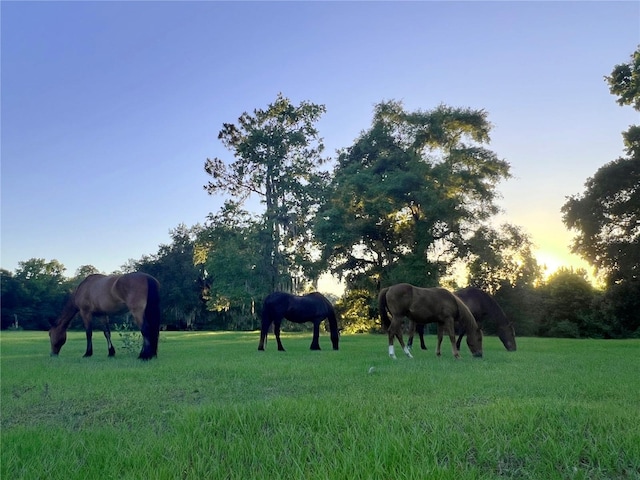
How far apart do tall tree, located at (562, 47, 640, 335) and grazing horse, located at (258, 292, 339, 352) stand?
55.8 feet

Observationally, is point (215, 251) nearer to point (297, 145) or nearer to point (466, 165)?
point (297, 145)

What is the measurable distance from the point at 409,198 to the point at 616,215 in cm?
1343

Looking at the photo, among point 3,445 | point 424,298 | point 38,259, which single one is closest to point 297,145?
point 424,298

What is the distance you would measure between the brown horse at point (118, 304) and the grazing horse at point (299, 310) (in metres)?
4.94

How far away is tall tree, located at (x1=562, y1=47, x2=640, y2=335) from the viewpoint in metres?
23.9

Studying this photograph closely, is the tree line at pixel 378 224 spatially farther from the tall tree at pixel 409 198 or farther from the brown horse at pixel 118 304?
the brown horse at pixel 118 304

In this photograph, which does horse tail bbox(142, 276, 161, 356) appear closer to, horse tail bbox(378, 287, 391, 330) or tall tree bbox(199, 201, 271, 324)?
horse tail bbox(378, 287, 391, 330)

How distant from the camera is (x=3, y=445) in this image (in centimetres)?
406

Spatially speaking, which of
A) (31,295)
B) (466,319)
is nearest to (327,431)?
(466,319)

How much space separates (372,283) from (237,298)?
10721 millimetres

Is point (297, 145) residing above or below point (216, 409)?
above

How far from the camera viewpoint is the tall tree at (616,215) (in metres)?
23.9

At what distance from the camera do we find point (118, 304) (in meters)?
12.8

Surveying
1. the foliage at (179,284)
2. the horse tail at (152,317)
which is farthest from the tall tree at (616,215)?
the foliage at (179,284)
